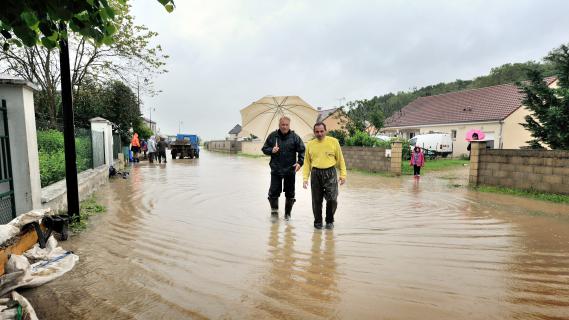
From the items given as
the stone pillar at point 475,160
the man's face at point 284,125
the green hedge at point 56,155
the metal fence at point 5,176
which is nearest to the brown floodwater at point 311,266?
the metal fence at point 5,176

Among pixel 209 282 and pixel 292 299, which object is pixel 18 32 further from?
pixel 292 299

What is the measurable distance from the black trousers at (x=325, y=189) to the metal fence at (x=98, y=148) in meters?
8.18

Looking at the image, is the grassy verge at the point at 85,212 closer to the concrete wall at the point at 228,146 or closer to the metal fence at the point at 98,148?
the metal fence at the point at 98,148

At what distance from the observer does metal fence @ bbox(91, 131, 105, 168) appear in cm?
1122

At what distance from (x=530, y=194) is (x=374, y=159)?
25.7 ft

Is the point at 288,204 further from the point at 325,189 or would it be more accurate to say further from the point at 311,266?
the point at 311,266

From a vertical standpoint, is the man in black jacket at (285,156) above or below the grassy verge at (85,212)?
above

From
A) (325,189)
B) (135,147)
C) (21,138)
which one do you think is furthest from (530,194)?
(135,147)

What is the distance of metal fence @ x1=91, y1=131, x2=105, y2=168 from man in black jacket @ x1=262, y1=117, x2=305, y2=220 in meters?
7.29

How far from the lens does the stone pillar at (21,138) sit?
4449mm

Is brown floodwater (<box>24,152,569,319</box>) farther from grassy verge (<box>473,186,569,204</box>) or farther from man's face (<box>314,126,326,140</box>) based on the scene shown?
grassy verge (<box>473,186,569,204</box>)

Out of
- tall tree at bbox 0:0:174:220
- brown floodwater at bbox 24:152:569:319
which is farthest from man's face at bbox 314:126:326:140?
tall tree at bbox 0:0:174:220

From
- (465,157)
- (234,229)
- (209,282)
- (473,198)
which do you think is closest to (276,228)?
(234,229)

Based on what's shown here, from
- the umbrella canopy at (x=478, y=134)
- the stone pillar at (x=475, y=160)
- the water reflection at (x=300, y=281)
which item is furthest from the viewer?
the umbrella canopy at (x=478, y=134)
